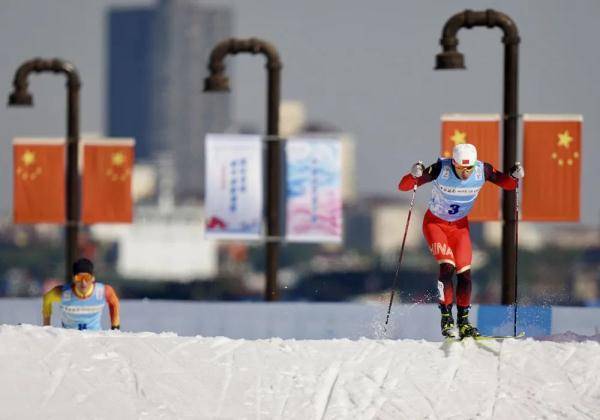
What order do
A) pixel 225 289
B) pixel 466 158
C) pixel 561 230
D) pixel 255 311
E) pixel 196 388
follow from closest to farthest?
pixel 196 388 < pixel 466 158 < pixel 255 311 < pixel 225 289 < pixel 561 230

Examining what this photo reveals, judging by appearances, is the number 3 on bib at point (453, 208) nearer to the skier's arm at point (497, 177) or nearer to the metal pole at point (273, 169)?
the skier's arm at point (497, 177)

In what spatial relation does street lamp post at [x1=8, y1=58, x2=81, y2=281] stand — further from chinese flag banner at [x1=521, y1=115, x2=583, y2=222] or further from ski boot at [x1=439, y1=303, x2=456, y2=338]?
ski boot at [x1=439, y1=303, x2=456, y2=338]

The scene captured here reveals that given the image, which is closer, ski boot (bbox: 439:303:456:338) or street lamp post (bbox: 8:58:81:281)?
ski boot (bbox: 439:303:456:338)

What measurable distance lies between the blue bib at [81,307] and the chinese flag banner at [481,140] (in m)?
5.95

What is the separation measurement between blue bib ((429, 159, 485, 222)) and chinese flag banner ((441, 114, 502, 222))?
502 cm

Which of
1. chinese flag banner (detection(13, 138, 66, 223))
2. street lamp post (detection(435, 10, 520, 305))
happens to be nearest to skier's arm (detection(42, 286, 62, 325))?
chinese flag banner (detection(13, 138, 66, 223))

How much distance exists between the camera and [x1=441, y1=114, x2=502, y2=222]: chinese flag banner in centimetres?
1986

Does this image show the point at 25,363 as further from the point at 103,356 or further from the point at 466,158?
the point at 466,158

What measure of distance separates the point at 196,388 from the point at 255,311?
6.23m

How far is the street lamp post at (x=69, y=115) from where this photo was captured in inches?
855

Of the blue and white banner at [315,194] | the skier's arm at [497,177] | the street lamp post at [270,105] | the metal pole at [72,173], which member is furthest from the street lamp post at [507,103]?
the metal pole at [72,173]

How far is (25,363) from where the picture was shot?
13.0 metres

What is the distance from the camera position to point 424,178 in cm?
1459

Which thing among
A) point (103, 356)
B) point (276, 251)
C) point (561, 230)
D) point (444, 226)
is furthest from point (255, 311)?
point (561, 230)
